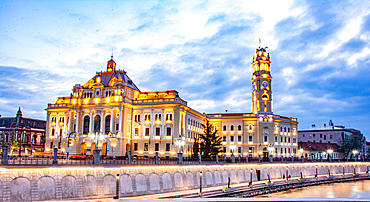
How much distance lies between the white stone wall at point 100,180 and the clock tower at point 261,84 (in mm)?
39999

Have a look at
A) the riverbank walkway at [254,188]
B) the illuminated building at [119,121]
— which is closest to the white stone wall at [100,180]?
the riverbank walkway at [254,188]

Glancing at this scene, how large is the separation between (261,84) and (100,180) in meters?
71.6

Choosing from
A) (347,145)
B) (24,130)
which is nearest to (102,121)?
(24,130)

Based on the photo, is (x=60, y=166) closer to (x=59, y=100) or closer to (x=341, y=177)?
(x=59, y=100)

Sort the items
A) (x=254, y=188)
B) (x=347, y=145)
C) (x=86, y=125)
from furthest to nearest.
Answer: (x=347, y=145)
(x=86, y=125)
(x=254, y=188)

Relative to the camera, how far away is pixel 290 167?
75750 millimetres

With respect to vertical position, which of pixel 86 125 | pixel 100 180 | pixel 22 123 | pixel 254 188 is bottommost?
pixel 254 188

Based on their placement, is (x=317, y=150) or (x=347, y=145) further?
(x=347, y=145)

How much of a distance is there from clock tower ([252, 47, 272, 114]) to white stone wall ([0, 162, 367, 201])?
131 ft

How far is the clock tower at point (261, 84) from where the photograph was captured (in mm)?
98562

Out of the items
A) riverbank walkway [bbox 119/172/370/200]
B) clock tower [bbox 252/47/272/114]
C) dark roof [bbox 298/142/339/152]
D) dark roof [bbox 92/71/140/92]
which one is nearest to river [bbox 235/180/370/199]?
riverbank walkway [bbox 119/172/370/200]

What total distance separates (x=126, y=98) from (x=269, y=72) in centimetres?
4785

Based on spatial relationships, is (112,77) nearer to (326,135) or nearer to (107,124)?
(107,124)

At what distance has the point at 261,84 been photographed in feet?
327
